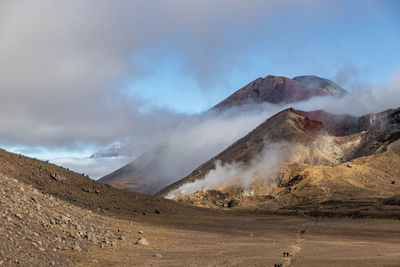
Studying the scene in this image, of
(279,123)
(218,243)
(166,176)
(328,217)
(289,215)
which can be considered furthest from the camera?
(166,176)

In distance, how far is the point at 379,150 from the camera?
320 feet


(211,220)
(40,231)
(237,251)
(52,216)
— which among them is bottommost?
(237,251)

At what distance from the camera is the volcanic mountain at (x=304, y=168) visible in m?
75.5

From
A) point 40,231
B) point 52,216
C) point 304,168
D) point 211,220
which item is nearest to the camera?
point 40,231

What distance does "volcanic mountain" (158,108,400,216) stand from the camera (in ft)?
248

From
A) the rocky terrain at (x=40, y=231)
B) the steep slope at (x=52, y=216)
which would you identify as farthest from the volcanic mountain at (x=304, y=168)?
the rocky terrain at (x=40, y=231)

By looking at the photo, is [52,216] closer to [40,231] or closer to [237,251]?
[40,231]

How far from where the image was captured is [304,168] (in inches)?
3378

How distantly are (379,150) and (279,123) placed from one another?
27670mm

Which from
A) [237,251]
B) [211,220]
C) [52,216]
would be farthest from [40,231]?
[211,220]

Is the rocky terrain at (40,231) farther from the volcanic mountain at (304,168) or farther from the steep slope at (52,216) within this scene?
the volcanic mountain at (304,168)

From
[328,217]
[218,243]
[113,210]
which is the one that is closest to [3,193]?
[218,243]

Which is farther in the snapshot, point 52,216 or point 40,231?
point 52,216

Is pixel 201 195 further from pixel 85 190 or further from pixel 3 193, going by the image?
pixel 3 193
